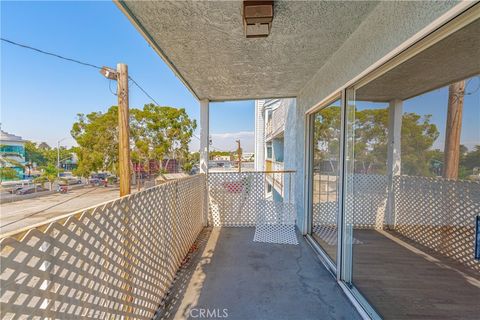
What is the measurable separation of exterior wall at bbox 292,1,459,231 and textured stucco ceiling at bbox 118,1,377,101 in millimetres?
92

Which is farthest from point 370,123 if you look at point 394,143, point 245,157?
point 245,157

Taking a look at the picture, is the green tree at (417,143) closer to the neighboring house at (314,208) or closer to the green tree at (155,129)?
the neighboring house at (314,208)

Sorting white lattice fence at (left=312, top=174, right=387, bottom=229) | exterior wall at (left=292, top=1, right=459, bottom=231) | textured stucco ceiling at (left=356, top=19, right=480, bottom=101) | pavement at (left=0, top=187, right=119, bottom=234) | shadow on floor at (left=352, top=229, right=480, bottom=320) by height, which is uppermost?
exterior wall at (left=292, top=1, right=459, bottom=231)

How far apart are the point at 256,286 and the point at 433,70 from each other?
2.91 metres

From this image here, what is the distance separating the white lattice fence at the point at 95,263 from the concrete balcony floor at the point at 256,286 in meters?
0.32

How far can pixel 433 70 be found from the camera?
2.02 meters

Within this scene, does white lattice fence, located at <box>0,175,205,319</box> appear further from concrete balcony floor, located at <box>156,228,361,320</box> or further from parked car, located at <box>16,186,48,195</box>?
parked car, located at <box>16,186,48,195</box>

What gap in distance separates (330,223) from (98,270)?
284 cm

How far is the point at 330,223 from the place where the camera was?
3039 mm

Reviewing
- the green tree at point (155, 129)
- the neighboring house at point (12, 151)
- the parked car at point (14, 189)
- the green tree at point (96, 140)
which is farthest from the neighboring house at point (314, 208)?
the parked car at point (14, 189)

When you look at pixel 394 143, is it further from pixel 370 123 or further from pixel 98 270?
pixel 98 270

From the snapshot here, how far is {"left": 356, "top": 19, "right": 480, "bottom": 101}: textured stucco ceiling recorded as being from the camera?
1452 mm

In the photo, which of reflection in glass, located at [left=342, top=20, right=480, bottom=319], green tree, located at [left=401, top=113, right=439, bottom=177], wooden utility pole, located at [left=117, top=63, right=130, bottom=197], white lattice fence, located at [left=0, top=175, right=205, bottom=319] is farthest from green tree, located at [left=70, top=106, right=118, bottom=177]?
green tree, located at [left=401, top=113, right=439, bottom=177]

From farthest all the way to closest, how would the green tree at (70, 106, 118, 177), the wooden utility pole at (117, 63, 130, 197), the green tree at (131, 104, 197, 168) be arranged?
the green tree at (70, 106, 118, 177), the green tree at (131, 104, 197, 168), the wooden utility pole at (117, 63, 130, 197)
